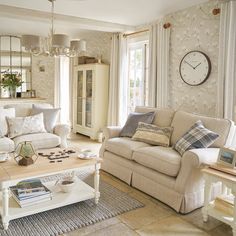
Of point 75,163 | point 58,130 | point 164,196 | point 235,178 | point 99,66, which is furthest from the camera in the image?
point 99,66

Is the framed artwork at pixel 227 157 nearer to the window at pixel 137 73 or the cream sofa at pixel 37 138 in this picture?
the cream sofa at pixel 37 138

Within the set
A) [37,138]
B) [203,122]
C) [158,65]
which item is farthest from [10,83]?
[203,122]

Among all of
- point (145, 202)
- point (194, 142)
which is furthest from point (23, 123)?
point (194, 142)

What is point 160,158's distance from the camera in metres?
2.83

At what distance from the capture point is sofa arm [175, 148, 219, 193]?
2498 millimetres

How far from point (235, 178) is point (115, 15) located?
324cm

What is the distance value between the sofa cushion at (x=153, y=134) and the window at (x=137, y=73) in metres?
1.46

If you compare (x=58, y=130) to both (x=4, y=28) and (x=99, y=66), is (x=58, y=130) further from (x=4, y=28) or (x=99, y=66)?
(x=4, y=28)

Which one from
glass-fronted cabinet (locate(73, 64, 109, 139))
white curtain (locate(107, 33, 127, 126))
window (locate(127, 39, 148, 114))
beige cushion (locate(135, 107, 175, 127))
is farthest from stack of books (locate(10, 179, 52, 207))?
glass-fronted cabinet (locate(73, 64, 109, 139))

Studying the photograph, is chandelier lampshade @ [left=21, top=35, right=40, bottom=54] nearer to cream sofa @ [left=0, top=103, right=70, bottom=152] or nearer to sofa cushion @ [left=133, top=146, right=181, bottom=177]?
cream sofa @ [left=0, top=103, right=70, bottom=152]

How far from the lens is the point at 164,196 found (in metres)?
2.76

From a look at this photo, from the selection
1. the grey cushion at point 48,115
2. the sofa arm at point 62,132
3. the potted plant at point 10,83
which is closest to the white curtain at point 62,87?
the potted plant at point 10,83

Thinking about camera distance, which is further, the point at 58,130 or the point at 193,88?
the point at 58,130

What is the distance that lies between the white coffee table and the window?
8.35ft
